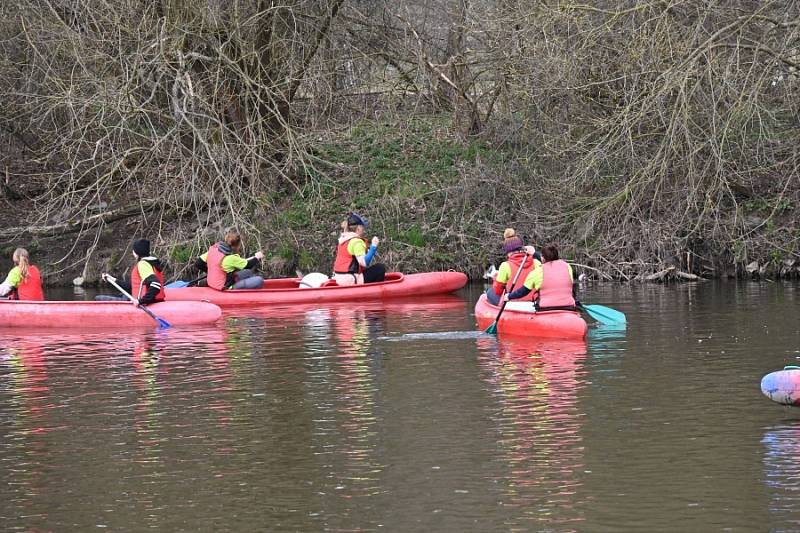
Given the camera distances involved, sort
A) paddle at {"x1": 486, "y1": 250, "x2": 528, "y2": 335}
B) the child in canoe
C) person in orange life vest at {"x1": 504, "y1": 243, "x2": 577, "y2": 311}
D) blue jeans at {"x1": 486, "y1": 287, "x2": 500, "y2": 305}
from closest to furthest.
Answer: person in orange life vest at {"x1": 504, "y1": 243, "x2": 577, "y2": 311} < paddle at {"x1": 486, "y1": 250, "x2": 528, "y2": 335} < blue jeans at {"x1": 486, "y1": 287, "x2": 500, "y2": 305} < the child in canoe

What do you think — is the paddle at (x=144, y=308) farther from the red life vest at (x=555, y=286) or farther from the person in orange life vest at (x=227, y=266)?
the red life vest at (x=555, y=286)

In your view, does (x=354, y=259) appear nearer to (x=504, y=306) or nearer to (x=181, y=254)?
(x=181, y=254)

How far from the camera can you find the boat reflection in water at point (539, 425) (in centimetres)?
742

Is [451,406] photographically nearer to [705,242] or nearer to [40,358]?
[40,358]

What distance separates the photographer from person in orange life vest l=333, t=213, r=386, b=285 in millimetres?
20297

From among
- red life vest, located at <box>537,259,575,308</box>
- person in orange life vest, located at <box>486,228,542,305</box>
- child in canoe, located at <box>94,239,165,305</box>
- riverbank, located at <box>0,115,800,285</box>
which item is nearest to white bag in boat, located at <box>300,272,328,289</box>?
riverbank, located at <box>0,115,800,285</box>


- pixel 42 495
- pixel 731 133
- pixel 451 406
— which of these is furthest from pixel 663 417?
pixel 731 133

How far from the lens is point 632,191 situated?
21.5m

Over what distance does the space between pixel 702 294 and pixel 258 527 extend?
13116mm

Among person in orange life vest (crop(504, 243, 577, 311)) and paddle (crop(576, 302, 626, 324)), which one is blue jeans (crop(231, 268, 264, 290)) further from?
person in orange life vest (crop(504, 243, 577, 311))

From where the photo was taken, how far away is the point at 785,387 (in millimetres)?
9352

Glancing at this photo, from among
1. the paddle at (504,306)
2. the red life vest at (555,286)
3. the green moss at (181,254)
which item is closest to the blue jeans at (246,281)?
the green moss at (181,254)

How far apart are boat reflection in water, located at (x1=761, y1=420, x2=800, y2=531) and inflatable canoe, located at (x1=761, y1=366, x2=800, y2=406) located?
172 millimetres

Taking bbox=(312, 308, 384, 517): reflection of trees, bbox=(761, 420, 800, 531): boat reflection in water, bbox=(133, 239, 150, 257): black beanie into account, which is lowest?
bbox=(761, 420, 800, 531): boat reflection in water
